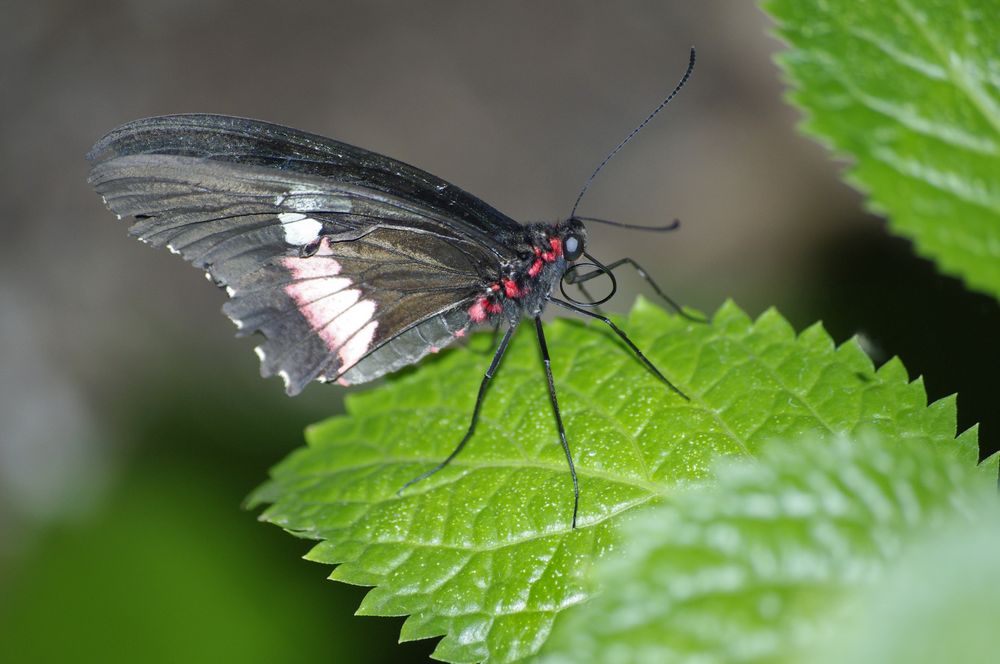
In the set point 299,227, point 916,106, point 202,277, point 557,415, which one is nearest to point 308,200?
point 299,227

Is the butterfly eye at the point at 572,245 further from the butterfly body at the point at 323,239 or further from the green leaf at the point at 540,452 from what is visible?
the green leaf at the point at 540,452

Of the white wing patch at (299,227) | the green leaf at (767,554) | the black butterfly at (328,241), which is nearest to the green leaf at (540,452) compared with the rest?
the black butterfly at (328,241)

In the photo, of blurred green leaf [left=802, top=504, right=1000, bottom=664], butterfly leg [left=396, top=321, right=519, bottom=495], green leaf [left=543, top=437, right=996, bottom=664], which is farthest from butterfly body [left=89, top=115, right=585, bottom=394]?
blurred green leaf [left=802, top=504, right=1000, bottom=664]

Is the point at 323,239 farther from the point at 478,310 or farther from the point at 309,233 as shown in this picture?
the point at 478,310

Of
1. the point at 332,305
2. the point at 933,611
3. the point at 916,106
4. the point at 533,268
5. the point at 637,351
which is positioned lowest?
the point at 933,611

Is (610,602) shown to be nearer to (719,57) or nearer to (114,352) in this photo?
(114,352)

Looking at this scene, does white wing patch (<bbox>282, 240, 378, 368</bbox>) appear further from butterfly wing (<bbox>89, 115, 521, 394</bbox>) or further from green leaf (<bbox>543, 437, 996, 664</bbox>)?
green leaf (<bbox>543, 437, 996, 664</bbox>)
